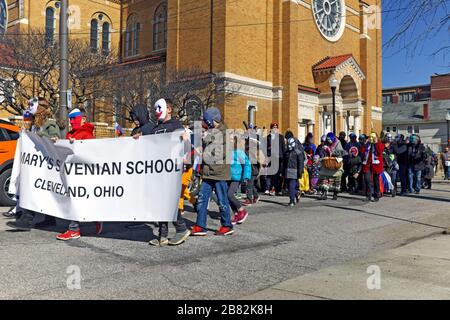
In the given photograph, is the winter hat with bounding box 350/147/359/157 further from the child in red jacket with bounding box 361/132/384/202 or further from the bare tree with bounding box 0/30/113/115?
the bare tree with bounding box 0/30/113/115

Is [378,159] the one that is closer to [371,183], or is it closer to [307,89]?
[371,183]

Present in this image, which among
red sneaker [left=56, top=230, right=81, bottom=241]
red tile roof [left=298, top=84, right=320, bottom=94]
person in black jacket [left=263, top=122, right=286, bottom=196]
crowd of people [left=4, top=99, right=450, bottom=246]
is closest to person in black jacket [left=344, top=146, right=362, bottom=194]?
crowd of people [left=4, top=99, right=450, bottom=246]

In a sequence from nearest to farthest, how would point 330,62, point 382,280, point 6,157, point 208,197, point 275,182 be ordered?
point 382,280 → point 208,197 → point 6,157 → point 275,182 → point 330,62

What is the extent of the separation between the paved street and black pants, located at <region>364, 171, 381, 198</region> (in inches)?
121

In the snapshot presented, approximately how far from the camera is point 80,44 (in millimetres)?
24312

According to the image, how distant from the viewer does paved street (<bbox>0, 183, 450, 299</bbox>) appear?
15.0 ft

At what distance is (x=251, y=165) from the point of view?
10.6 m

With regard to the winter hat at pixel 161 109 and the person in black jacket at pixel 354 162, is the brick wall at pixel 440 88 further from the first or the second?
the winter hat at pixel 161 109

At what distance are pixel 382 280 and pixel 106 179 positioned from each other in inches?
156

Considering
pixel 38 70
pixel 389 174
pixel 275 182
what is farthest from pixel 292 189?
pixel 38 70

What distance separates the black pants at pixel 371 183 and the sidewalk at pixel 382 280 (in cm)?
653

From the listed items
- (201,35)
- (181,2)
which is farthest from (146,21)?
(201,35)

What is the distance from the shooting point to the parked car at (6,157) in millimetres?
10055

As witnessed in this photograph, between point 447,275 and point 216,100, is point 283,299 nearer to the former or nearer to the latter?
point 447,275
